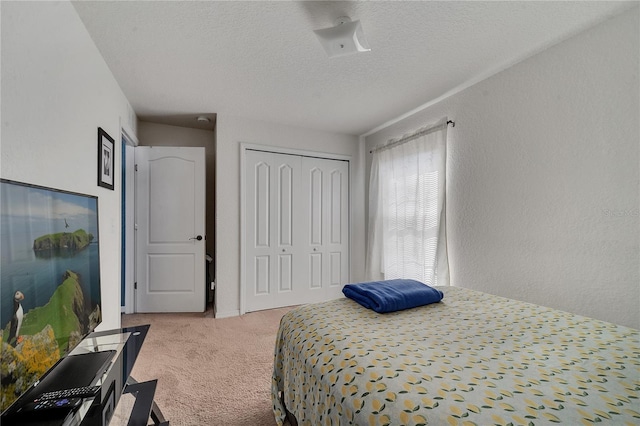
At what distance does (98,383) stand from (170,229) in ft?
8.27

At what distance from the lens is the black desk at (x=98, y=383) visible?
2.79 ft

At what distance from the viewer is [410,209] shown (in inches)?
123

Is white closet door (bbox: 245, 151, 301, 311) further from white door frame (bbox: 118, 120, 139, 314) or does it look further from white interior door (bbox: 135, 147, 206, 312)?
white door frame (bbox: 118, 120, 139, 314)

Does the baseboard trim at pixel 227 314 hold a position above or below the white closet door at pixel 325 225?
below

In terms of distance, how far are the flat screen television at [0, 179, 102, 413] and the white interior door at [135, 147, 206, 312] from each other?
81.2 inches

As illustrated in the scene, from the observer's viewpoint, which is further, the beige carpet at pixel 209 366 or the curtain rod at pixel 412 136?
the curtain rod at pixel 412 136

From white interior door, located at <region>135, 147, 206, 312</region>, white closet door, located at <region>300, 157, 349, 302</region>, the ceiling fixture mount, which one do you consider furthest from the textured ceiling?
white closet door, located at <region>300, 157, 349, 302</region>

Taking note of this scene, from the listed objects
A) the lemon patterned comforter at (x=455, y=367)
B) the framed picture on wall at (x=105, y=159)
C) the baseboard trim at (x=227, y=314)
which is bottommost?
the baseboard trim at (x=227, y=314)

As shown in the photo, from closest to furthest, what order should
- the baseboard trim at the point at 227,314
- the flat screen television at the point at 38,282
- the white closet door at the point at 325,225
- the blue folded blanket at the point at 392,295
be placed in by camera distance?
the flat screen television at the point at 38,282 < the blue folded blanket at the point at 392,295 < the baseboard trim at the point at 227,314 < the white closet door at the point at 325,225

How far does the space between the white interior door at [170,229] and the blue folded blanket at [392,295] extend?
239 centimetres

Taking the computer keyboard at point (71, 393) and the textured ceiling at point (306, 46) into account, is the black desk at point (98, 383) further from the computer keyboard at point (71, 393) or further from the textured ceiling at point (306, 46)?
the textured ceiling at point (306, 46)

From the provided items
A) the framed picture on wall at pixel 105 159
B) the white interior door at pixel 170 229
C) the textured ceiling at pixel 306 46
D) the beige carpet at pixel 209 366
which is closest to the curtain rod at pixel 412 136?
the textured ceiling at pixel 306 46

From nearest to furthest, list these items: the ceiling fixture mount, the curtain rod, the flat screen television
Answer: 1. the flat screen television
2. the ceiling fixture mount
3. the curtain rod

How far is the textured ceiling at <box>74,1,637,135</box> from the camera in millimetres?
1599
